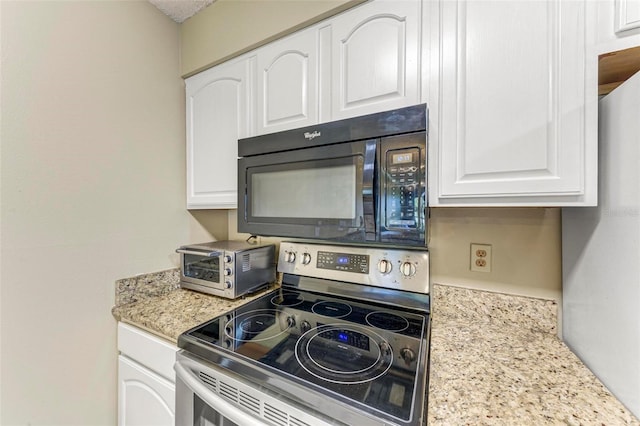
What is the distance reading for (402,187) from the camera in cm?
83

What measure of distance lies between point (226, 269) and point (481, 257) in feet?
3.58


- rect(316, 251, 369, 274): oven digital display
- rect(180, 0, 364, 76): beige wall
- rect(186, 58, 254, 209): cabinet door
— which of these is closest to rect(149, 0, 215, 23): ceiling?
rect(180, 0, 364, 76): beige wall

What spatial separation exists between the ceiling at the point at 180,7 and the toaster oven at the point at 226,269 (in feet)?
3.97

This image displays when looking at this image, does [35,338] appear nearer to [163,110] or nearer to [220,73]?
[163,110]

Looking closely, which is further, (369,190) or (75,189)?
(75,189)

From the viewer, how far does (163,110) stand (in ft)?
4.47

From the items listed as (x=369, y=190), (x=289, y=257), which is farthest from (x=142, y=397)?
(x=369, y=190)

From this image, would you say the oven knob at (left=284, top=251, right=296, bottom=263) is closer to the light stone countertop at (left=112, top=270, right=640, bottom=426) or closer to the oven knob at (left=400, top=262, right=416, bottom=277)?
the light stone countertop at (left=112, top=270, right=640, bottom=426)

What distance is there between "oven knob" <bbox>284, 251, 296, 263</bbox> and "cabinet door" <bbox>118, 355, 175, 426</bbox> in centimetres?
67

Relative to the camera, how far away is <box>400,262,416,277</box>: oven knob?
3.47ft

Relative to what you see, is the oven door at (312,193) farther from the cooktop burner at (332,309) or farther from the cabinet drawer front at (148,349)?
the cabinet drawer front at (148,349)

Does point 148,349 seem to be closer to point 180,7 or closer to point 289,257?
point 289,257

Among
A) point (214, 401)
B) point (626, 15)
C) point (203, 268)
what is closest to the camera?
point (626, 15)

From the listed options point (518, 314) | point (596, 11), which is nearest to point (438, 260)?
point (518, 314)
